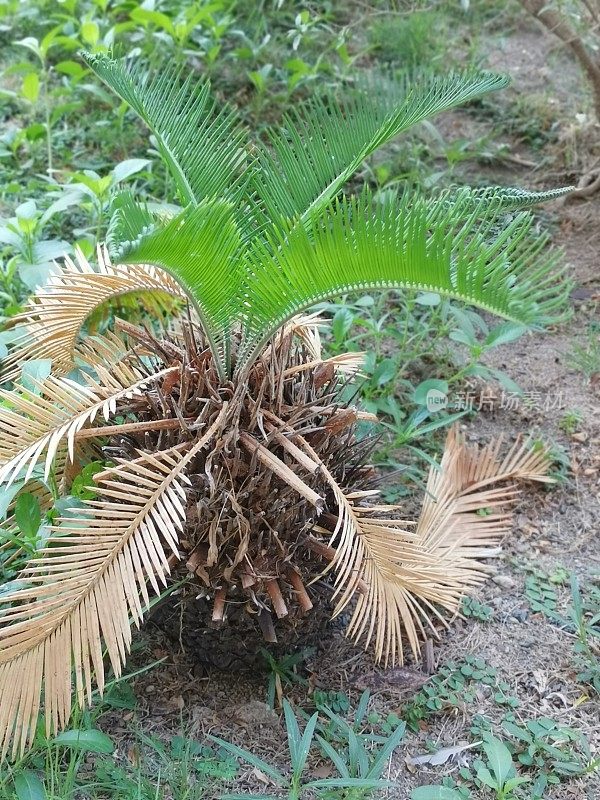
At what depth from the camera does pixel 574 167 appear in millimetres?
3729

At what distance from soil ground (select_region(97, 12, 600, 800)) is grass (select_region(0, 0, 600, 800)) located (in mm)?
13

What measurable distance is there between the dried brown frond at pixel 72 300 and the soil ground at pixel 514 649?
0.80 meters

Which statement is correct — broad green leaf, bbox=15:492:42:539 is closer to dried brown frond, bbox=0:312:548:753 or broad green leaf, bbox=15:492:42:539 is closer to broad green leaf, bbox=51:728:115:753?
dried brown frond, bbox=0:312:548:753

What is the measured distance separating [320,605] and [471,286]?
0.87 meters

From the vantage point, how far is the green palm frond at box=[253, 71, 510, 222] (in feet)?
6.20

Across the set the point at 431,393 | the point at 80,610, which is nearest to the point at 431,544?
the point at 431,393

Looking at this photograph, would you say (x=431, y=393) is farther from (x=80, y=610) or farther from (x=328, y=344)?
(x=80, y=610)

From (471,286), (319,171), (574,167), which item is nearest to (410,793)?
(471,286)

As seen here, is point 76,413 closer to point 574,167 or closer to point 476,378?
point 476,378

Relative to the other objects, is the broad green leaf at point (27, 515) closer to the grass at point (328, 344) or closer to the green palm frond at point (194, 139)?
the grass at point (328, 344)

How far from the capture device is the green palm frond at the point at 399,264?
1.40 m

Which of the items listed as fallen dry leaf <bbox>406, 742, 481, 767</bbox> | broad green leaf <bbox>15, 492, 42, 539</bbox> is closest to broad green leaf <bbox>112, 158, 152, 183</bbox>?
broad green leaf <bbox>15, 492, 42, 539</bbox>

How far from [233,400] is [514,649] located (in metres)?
1.05

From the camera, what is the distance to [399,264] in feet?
4.75
